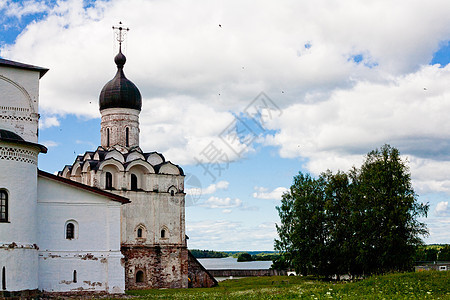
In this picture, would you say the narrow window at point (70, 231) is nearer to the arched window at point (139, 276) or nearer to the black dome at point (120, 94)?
the arched window at point (139, 276)

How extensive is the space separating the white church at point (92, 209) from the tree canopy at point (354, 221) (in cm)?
640

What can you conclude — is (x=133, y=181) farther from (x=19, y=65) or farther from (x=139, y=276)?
(x=19, y=65)

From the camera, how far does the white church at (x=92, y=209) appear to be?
20.4m

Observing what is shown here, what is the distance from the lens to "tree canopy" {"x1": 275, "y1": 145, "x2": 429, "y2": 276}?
30391mm

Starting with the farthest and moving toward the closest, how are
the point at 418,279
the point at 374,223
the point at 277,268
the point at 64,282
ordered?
1. the point at 277,268
2. the point at 374,223
3. the point at 64,282
4. the point at 418,279

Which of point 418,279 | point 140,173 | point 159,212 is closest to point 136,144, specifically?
point 140,173

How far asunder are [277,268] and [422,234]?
25923mm

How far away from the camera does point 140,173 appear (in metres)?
33.5

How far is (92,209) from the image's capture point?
79.2 feet

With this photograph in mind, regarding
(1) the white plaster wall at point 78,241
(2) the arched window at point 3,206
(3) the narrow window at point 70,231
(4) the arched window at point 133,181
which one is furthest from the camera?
(4) the arched window at point 133,181

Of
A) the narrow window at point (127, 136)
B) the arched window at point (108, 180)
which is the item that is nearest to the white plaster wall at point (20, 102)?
the arched window at point (108, 180)

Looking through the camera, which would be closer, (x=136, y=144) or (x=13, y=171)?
(x=13, y=171)

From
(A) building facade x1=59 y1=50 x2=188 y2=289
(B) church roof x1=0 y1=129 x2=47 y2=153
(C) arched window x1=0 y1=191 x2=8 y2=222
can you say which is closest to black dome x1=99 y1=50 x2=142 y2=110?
(A) building facade x1=59 y1=50 x2=188 y2=289

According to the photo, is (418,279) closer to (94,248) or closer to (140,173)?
(94,248)
